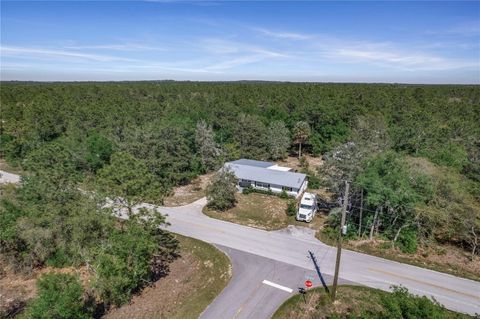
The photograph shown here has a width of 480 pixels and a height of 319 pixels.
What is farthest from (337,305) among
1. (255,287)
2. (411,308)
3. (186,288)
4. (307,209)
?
(307,209)

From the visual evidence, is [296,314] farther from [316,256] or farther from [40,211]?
[40,211]

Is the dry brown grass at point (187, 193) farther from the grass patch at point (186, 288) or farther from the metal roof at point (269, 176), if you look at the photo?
the grass patch at point (186, 288)

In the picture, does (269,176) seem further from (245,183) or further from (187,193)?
(187,193)

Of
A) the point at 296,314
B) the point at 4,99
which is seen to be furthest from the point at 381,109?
the point at 4,99

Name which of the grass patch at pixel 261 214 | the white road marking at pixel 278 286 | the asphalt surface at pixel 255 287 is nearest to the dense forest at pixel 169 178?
the grass patch at pixel 261 214

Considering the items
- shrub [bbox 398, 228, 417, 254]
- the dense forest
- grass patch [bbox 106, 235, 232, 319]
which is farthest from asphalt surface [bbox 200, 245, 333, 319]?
shrub [bbox 398, 228, 417, 254]

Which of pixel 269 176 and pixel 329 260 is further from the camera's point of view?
pixel 269 176

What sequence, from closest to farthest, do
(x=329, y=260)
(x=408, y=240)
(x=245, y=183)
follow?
1. (x=329, y=260)
2. (x=408, y=240)
3. (x=245, y=183)
